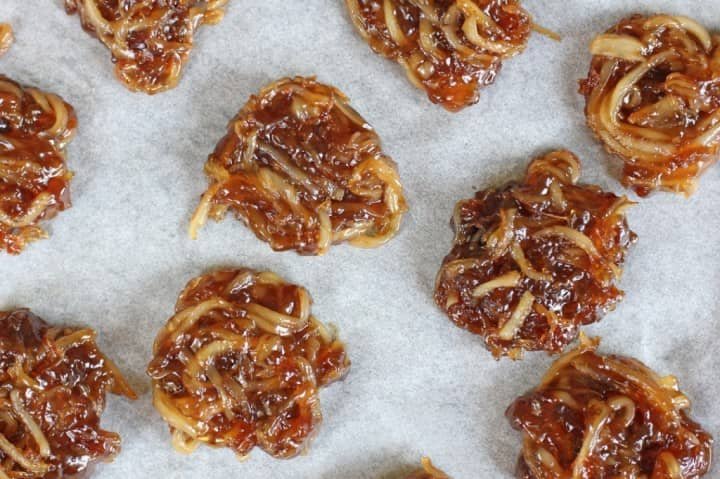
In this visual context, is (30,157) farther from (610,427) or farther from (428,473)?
(610,427)

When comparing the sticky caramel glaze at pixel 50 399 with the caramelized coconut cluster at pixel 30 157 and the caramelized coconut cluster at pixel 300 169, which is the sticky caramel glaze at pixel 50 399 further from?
the caramelized coconut cluster at pixel 300 169

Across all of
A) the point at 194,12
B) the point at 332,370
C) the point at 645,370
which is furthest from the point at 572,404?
the point at 194,12

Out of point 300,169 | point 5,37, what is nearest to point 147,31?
point 5,37

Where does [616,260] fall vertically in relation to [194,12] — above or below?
below

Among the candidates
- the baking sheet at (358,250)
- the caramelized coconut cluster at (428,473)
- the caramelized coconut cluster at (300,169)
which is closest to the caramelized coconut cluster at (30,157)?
the baking sheet at (358,250)

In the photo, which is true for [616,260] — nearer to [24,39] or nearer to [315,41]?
[315,41]

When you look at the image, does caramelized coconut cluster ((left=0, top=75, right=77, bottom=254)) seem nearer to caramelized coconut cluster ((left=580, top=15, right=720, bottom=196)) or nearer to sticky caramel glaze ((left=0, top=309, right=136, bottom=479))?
sticky caramel glaze ((left=0, top=309, right=136, bottom=479))
